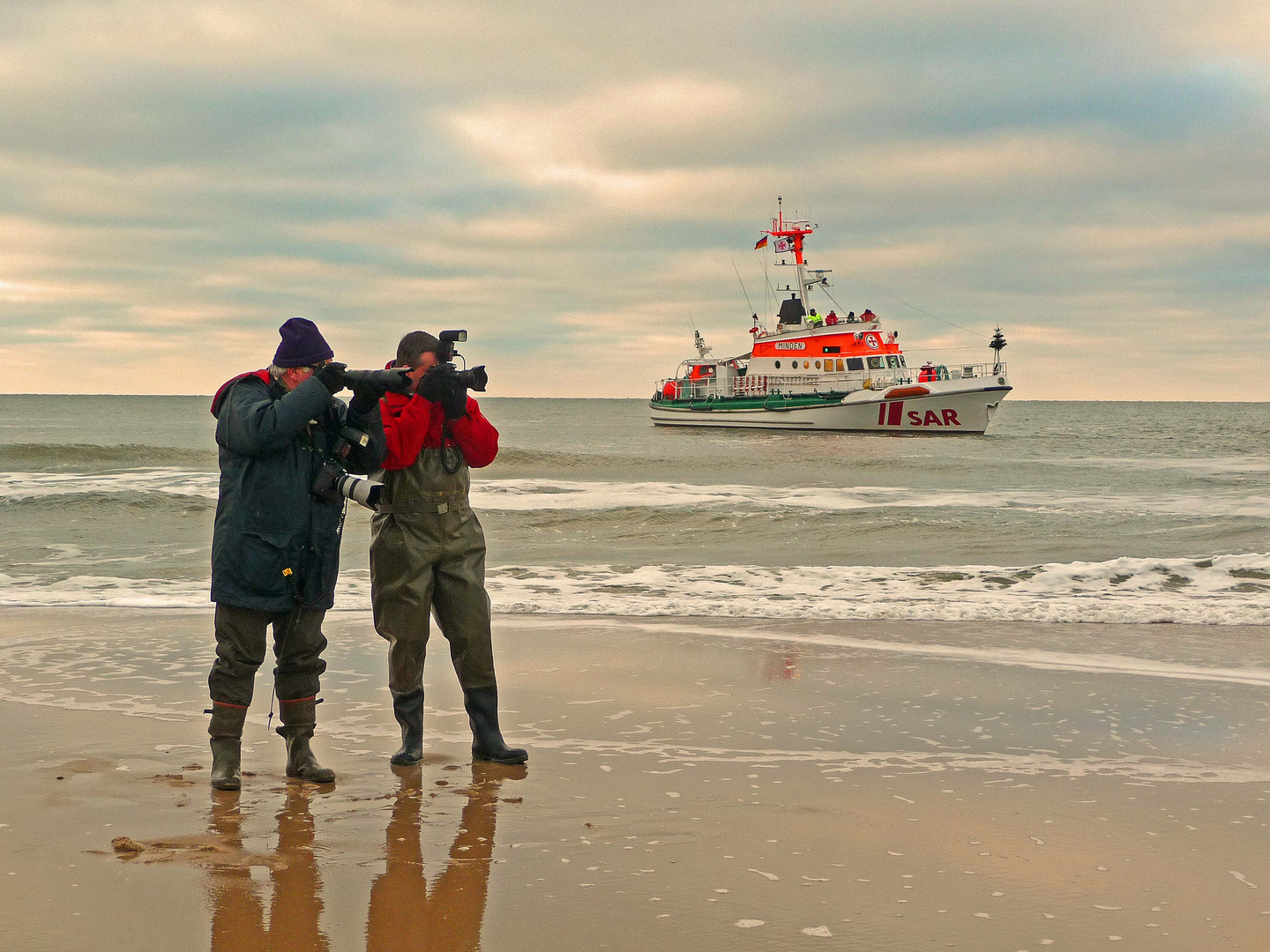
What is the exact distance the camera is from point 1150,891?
2803 millimetres

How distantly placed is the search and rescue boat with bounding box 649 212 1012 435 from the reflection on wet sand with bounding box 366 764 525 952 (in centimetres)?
4119

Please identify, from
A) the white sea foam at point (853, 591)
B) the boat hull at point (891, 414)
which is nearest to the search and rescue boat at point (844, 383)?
the boat hull at point (891, 414)

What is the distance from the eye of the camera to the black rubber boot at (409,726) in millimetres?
3936

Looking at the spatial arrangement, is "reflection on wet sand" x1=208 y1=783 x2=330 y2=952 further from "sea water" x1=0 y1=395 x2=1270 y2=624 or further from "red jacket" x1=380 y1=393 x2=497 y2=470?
"sea water" x1=0 y1=395 x2=1270 y2=624

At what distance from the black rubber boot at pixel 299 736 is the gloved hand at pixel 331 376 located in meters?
1.10

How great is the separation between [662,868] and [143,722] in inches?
105

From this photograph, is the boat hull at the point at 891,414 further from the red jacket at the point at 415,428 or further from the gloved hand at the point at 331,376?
the gloved hand at the point at 331,376

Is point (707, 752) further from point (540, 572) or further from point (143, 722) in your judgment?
point (540, 572)

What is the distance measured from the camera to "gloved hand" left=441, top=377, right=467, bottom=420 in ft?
12.6

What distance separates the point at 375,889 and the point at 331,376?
5.33 feet

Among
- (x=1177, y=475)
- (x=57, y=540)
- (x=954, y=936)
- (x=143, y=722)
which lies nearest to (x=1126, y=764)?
(x=954, y=936)

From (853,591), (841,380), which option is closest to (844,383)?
(841,380)

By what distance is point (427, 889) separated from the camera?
2.78 metres

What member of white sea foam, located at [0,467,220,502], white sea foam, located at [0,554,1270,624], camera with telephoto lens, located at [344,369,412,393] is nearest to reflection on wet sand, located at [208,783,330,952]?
camera with telephoto lens, located at [344,369,412,393]
